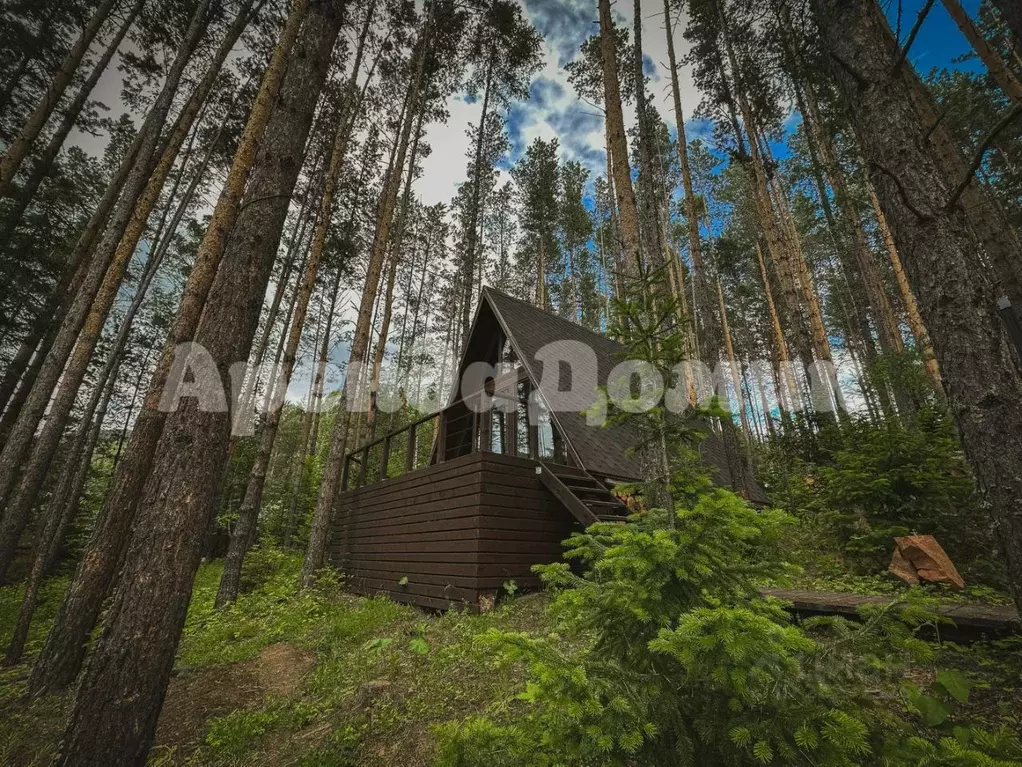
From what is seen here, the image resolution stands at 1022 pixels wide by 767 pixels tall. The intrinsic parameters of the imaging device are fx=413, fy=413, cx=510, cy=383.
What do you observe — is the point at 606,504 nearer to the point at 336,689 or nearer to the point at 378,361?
the point at 336,689

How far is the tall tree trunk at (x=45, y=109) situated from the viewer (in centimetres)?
657

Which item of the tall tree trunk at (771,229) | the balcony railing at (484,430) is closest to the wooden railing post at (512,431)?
the balcony railing at (484,430)

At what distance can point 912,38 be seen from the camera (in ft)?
8.76

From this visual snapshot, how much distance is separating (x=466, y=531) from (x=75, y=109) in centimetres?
1280

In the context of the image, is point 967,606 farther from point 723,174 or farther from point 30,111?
point 723,174

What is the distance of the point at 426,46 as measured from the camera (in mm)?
11625

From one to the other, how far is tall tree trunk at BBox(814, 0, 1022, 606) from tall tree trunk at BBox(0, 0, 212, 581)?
10.2 meters

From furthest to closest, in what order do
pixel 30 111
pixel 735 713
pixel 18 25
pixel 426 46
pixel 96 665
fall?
1. pixel 426 46
2. pixel 30 111
3. pixel 18 25
4. pixel 96 665
5. pixel 735 713

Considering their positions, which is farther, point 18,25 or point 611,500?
point 18,25

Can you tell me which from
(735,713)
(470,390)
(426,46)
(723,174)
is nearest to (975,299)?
(735,713)

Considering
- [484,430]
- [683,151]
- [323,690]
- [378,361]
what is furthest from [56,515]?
[683,151]

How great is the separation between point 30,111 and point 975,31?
19623 millimetres

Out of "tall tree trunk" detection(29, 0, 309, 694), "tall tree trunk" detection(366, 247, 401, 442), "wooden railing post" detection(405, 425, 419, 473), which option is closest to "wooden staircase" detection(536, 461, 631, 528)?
"wooden railing post" detection(405, 425, 419, 473)

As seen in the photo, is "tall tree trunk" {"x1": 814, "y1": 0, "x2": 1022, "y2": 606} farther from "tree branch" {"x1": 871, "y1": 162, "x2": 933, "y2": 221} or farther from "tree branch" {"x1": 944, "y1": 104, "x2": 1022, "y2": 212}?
"tree branch" {"x1": 944, "y1": 104, "x2": 1022, "y2": 212}
